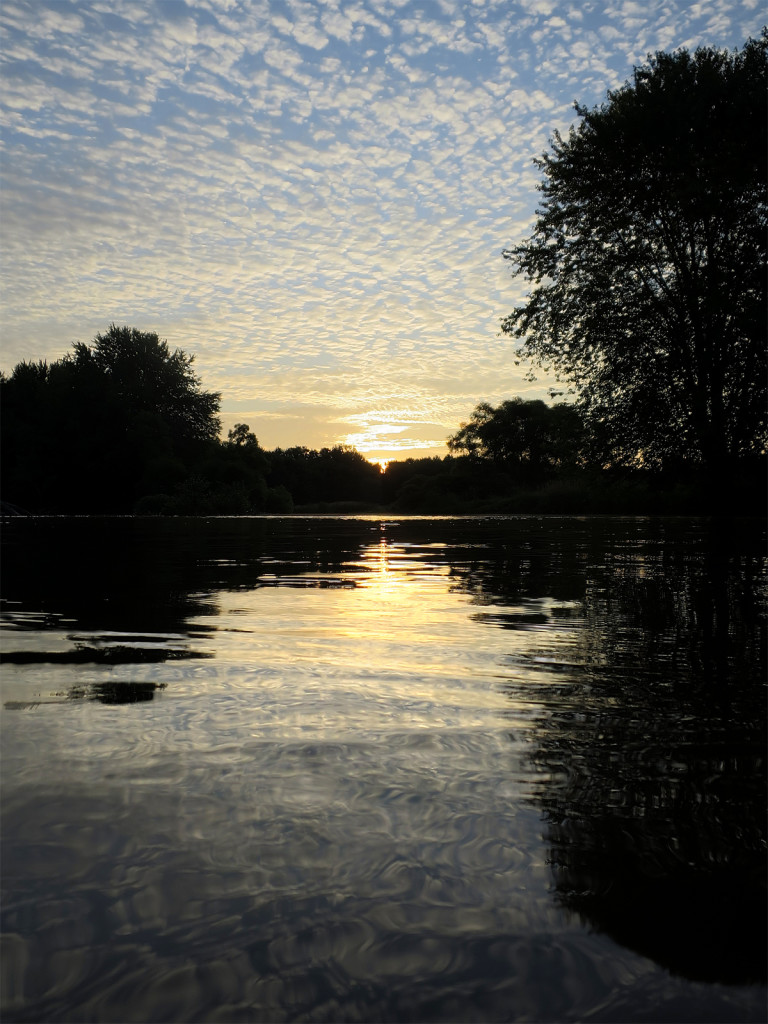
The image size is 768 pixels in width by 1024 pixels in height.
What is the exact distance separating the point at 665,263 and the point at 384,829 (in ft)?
77.2

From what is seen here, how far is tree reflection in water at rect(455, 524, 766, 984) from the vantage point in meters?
Answer: 1.48

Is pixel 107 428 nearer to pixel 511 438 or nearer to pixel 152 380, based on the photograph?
pixel 152 380

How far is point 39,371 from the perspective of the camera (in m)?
70.8

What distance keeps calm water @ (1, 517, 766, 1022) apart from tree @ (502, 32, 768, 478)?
1687cm

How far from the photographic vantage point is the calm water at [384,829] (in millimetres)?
1311

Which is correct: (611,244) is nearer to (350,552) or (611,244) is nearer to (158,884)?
(350,552)

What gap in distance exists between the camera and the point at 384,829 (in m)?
1.86

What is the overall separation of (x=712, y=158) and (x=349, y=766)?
20132 mm

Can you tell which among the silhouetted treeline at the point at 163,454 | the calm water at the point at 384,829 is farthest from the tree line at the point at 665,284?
the calm water at the point at 384,829

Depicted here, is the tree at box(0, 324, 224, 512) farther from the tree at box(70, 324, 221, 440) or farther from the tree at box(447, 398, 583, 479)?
the tree at box(447, 398, 583, 479)

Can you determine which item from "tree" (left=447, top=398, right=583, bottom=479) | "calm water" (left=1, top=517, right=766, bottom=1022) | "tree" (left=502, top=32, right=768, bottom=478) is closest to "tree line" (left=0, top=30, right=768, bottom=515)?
"tree" (left=502, top=32, right=768, bottom=478)

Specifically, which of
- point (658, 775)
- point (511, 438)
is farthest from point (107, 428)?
point (658, 775)

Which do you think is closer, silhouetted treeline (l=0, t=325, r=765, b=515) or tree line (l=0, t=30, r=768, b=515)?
tree line (l=0, t=30, r=768, b=515)

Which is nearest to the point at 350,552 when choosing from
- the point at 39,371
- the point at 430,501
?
the point at 430,501
